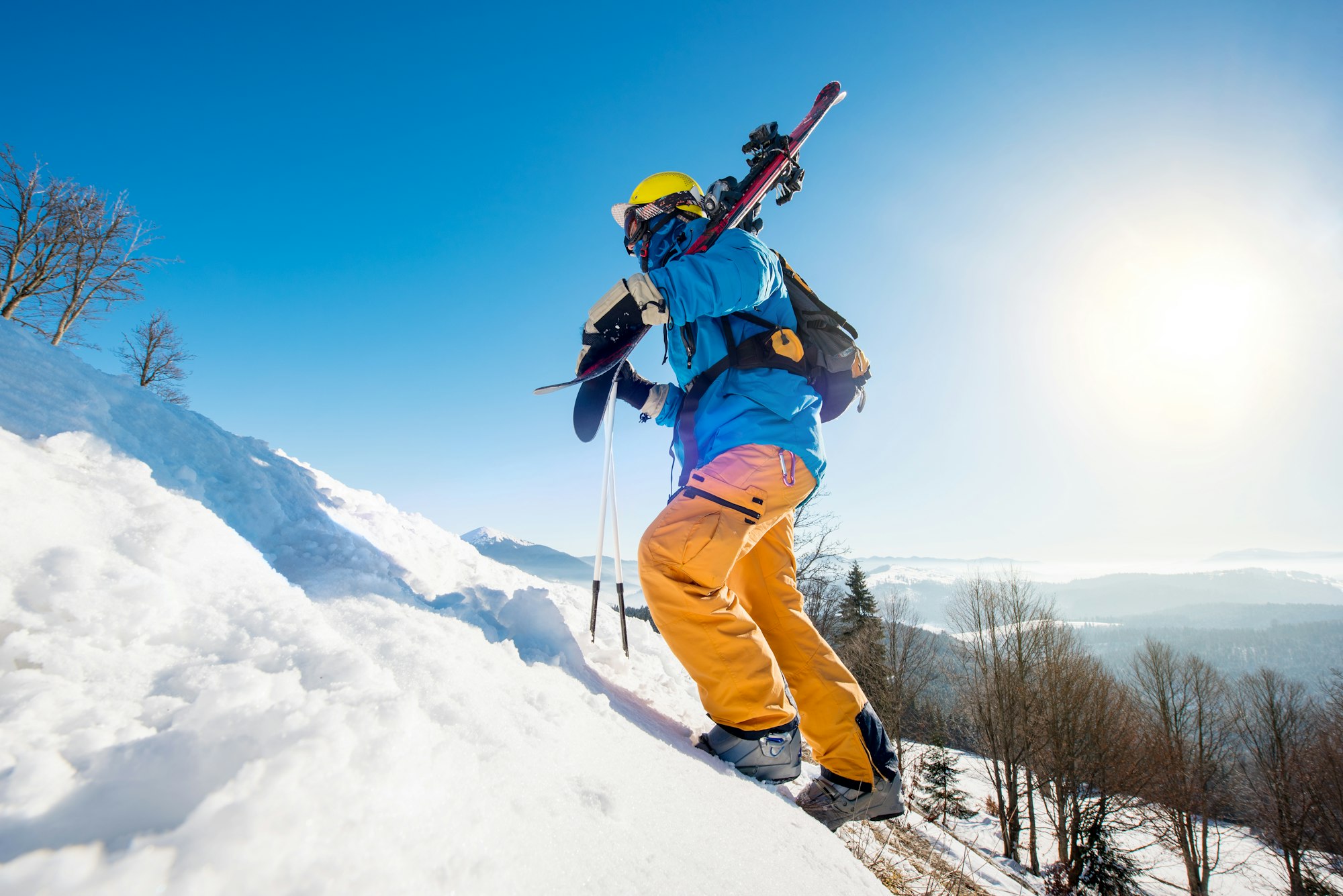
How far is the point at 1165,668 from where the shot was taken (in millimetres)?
25688

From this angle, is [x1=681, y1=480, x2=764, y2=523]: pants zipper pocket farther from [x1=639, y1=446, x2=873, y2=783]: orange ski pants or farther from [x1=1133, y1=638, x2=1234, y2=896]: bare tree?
[x1=1133, y1=638, x2=1234, y2=896]: bare tree

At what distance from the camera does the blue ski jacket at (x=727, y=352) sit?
2.02 m

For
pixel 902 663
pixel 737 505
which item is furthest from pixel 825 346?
pixel 902 663

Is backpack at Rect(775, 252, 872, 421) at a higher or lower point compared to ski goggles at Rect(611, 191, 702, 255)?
lower

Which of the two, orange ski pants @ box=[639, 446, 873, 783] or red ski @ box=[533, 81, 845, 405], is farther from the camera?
red ski @ box=[533, 81, 845, 405]

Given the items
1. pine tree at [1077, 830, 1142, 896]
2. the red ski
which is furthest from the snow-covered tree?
the red ski

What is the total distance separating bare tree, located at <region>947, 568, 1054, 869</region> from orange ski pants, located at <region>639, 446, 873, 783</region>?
Result: 24367 millimetres

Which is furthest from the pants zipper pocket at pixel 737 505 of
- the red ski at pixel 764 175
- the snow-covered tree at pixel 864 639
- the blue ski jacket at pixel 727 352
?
the snow-covered tree at pixel 864 639

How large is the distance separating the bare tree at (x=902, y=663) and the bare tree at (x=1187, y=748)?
8.94 m

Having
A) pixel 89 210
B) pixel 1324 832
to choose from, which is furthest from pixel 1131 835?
pixel 89 210

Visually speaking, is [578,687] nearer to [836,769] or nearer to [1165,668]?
[836,769]

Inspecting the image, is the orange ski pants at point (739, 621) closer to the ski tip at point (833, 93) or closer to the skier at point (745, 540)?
the skier at point (745, 540)

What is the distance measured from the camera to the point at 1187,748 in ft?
78.4

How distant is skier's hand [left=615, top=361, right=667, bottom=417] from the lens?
3021 millimetres
